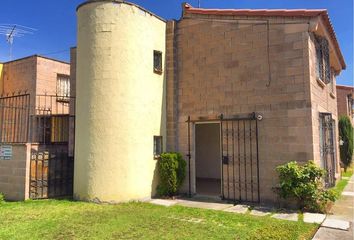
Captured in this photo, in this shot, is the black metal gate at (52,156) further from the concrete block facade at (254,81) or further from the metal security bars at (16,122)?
the concrete block facade at (254,81)

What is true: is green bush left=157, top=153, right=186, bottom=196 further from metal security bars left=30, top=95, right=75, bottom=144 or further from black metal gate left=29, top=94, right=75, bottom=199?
metal security bars left=30, top=95, right=75, bottom=144

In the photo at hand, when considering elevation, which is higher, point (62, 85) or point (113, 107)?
point (62, 85)

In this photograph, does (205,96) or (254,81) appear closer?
(254,81)

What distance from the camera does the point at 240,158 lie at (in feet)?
32.1

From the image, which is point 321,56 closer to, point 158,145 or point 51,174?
point 158,145

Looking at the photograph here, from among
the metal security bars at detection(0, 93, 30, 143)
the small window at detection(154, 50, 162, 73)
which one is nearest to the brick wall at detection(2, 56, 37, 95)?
the metal security bars at detection(0, 93, 30, 143)

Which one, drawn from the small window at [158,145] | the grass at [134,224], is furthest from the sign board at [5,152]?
the small window at [158,145]

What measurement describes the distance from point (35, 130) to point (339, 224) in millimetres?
11173

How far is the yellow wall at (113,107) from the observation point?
9.45m

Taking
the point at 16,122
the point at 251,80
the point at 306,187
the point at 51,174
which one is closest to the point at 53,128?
the point at 51,174

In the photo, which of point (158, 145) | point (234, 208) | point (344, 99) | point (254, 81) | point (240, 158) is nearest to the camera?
point (234, 208)

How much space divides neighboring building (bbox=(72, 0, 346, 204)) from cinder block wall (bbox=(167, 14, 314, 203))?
3 cm

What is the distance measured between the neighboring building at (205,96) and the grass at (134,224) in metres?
1.32

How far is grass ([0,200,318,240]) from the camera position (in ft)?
20.5
